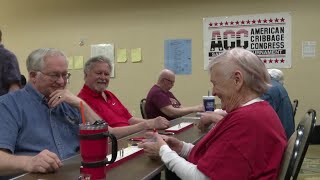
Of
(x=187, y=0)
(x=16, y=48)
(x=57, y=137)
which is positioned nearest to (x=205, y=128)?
(x=57, y=137)

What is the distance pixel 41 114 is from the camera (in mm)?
1758

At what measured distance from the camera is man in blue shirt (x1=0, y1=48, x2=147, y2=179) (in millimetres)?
1639

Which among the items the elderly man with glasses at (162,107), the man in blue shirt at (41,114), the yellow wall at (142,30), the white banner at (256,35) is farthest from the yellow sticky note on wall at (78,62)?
the man in blue shirt at (41,114)

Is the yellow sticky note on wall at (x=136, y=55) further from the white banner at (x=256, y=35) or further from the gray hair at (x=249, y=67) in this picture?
the gray hair at (x=249, y=67)

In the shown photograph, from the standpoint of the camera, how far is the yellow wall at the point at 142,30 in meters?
4.93

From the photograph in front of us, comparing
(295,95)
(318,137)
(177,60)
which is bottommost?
(318,137)

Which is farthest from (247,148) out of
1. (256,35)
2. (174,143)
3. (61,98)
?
(256,35)

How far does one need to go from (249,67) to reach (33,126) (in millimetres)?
997

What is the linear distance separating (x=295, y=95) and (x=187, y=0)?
77.4 inches

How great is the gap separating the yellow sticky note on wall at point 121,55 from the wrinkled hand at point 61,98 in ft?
11.9

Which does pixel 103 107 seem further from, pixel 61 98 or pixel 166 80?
pixel 166 80

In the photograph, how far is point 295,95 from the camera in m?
4.98

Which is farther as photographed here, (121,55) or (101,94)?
(121,55)

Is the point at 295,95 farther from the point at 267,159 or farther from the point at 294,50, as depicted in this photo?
the point at 267,159
